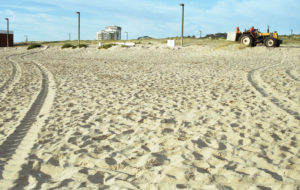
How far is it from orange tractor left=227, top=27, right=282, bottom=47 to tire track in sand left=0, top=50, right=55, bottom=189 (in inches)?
782

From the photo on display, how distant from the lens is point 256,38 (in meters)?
23.6

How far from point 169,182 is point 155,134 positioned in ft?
5.01

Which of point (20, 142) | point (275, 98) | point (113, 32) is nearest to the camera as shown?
point (20, 142)

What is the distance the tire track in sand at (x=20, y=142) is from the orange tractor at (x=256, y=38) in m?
19.9

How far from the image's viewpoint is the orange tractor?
2295cm

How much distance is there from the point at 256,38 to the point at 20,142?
74.6 ft

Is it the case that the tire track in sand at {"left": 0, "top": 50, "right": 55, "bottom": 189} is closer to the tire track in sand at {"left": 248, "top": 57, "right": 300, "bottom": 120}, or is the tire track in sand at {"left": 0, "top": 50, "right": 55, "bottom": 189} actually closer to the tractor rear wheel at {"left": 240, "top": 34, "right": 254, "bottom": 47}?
the tire track in sand at {"left": 248, "top": 57, "right": 300, "bottom": 120}

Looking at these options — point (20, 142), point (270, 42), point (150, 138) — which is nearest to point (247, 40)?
point (270, 42)

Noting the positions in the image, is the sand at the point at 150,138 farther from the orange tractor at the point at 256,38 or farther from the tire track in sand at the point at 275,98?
the orange tractor at the point at 256,38

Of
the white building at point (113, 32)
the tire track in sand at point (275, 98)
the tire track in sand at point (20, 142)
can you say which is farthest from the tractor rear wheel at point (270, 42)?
the white building at point (113, 32)

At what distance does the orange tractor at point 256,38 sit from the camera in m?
22.9

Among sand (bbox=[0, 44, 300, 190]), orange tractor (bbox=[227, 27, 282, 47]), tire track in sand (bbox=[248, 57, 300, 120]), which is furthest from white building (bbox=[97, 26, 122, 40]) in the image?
sand (bbox=[0, 44, 300, 190])

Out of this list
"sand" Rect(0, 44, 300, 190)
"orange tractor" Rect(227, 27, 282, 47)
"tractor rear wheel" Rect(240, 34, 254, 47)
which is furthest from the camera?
"tractor rear wheel" Rect(240, 34, 254, 47)

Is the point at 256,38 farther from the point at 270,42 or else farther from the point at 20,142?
the point at 20,142
